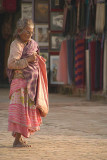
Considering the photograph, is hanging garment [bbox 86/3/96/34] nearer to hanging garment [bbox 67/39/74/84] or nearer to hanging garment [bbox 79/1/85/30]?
hanging garment [bbox 79/1/85/30]

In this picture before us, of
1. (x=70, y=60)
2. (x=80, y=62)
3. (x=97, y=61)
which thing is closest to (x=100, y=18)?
(x=97, y=61)

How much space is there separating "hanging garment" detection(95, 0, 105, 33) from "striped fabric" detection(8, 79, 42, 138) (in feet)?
23.5

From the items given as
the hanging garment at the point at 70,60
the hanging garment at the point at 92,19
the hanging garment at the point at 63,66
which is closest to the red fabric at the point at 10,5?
the hanging garment at the point at 63,66

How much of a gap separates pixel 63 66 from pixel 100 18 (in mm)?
2674

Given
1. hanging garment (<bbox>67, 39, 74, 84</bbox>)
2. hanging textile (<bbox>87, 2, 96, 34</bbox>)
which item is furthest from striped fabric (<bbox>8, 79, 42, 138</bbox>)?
hanging garment (<bbox>67, 39, 74, 84</bbox>)

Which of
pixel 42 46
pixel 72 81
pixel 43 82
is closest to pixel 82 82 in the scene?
pixel 72 81

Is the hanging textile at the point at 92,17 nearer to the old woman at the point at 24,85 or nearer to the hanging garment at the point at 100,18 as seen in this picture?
the hanging garment at the point at 100,18

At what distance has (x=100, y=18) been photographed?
1262cm

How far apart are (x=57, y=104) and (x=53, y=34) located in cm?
482

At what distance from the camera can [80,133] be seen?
698cm

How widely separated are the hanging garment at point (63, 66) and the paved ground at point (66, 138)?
4.37 m

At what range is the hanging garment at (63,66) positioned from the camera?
14.8 m

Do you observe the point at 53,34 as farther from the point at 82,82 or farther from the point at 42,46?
the point at 82,82

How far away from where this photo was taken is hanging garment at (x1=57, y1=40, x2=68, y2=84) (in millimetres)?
14797
